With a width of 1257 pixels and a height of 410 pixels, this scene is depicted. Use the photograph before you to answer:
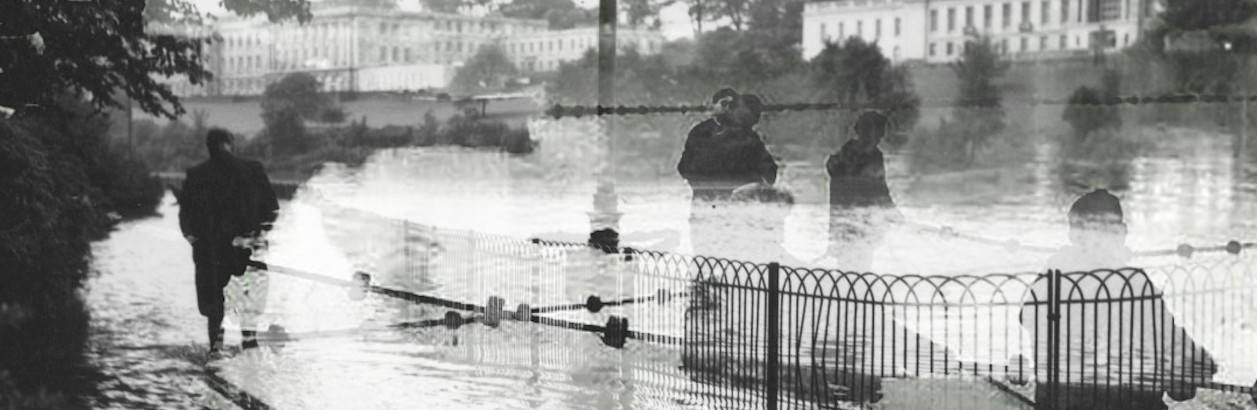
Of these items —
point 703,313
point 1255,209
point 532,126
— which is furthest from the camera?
point 1255,209

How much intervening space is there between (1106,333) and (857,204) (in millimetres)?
5362

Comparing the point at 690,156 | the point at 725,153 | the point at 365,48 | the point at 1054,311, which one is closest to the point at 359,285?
the point at 365,48

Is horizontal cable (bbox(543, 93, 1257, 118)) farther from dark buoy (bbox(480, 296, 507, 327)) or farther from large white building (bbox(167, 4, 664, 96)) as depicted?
dark buoy (bbox(480, 296, 507, 327))

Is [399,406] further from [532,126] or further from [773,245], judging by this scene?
[773,245]

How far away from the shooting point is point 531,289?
819 centimetres

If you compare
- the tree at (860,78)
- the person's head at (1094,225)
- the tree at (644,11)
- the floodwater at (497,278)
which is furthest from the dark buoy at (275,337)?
the person's head at (1094,225)

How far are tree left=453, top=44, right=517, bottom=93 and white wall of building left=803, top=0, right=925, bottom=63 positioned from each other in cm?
345

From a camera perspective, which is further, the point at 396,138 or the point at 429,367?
the point at 396,138

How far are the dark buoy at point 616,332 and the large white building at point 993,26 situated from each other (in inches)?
180

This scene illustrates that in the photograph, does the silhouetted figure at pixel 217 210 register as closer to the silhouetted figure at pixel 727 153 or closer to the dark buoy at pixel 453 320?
the dark buoy at pixel 453 320

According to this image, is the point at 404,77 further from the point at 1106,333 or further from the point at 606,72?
the point at 1106,333

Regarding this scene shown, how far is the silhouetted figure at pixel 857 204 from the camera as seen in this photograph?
493 inches

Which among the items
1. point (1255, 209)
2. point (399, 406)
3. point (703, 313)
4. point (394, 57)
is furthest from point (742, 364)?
point (1255, 209)

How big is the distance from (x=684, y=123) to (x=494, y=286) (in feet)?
14.5
